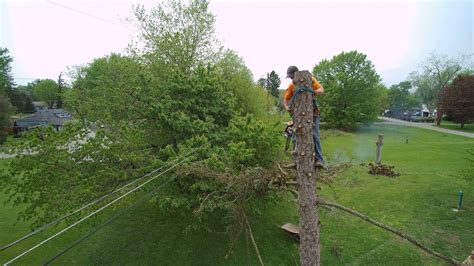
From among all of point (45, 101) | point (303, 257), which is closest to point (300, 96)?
point (303, 257)

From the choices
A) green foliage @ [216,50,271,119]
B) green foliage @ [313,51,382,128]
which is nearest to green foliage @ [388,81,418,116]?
green foliage @ [313,51,382,128]

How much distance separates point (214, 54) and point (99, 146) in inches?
490

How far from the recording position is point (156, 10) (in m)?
18.0

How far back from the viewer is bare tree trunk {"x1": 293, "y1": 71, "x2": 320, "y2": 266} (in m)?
4.18

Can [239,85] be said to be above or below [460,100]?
→ above

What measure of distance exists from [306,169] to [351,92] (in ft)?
115

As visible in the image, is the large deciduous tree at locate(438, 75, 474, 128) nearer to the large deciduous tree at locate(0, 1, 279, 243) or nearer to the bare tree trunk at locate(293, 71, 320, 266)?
the large deciduous tree at locate(0, 1, 279, 243)

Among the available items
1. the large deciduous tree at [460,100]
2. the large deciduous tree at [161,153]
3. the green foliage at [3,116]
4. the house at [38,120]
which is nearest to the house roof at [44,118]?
the house at [38,120]

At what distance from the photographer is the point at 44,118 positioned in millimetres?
40281

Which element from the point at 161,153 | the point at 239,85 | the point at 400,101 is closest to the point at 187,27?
the point at 239,85

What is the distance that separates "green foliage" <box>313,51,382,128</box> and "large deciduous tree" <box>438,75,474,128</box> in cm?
848

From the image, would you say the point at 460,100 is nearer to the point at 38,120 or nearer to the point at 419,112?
the point at 419,112

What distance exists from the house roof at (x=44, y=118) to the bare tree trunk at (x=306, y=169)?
41605mm

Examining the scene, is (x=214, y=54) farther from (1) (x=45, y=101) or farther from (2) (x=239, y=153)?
(1) (x=45, y=101)
